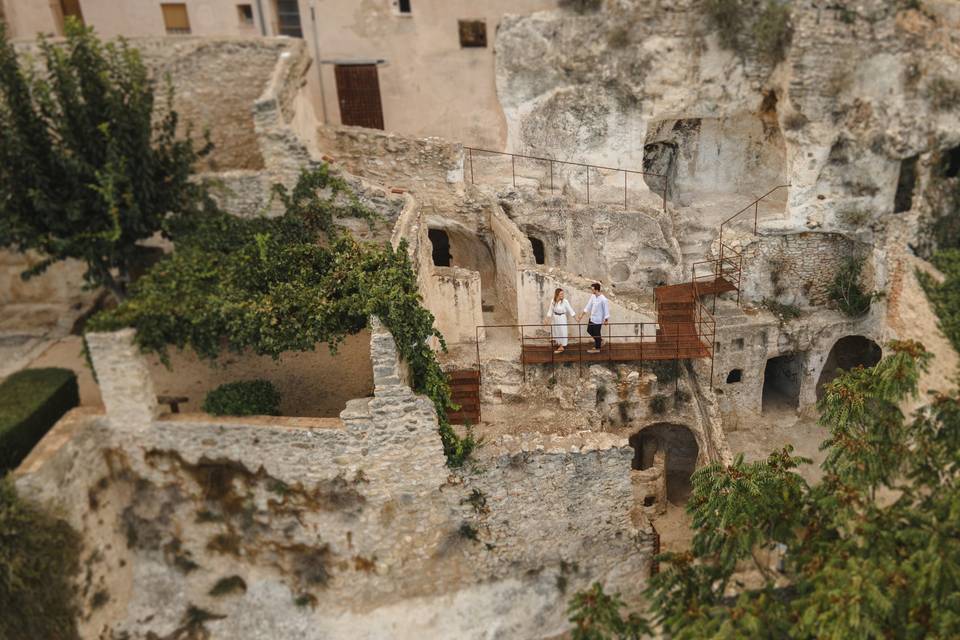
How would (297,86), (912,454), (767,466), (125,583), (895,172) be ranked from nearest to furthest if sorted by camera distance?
1. (912,454)
2. (767,466)
3. (125,583)
4. (297,86)
5. (895,172)

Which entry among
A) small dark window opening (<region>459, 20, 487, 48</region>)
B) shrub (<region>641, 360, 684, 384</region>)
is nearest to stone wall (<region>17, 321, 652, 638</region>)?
shrub (<region>641, 360, 684, 384</region>)

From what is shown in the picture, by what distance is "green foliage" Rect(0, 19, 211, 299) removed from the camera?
14508 millimetres

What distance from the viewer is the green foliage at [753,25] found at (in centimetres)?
1861

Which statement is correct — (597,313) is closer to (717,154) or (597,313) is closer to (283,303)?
(283,303)

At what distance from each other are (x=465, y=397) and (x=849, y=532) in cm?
706

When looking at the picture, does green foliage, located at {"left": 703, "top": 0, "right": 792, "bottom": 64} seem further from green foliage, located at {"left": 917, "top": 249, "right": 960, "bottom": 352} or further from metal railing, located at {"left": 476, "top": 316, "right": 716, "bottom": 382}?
metal railing, located at {"left": 476, "top": 316, "right": 716, "bottom": 382}

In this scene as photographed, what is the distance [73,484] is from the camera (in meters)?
14.0

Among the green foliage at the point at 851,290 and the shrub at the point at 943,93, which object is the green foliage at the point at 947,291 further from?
the shrub at the point at 943,93

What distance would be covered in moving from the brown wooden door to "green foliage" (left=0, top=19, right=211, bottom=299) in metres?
4.91

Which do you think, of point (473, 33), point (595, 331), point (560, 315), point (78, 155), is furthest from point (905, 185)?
point (78, 155)

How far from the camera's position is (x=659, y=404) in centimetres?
1562

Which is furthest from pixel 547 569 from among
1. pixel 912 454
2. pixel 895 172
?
pixel 895 172

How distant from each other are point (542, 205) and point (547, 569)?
25.8 ft

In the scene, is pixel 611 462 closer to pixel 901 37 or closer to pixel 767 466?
pixel 767 466
